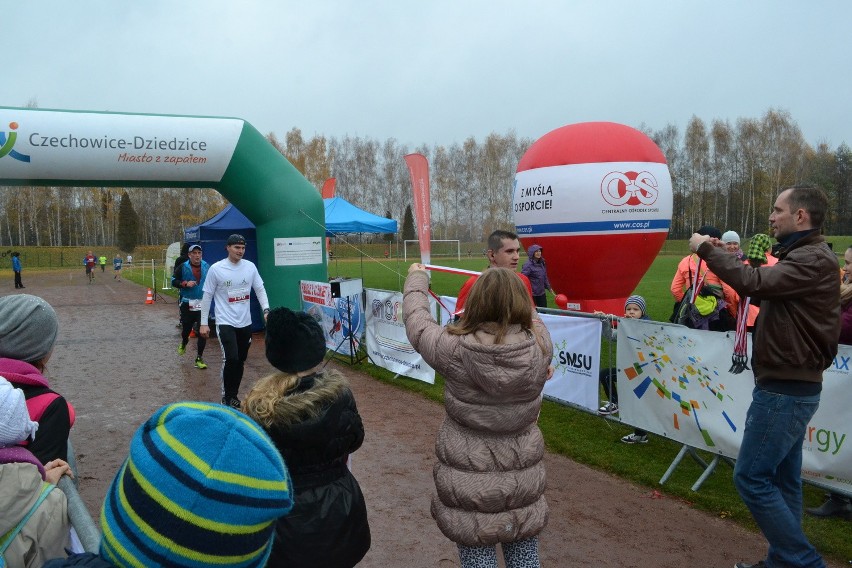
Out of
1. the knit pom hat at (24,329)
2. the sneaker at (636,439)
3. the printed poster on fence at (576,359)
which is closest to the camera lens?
the knit pom hat at (24,329)

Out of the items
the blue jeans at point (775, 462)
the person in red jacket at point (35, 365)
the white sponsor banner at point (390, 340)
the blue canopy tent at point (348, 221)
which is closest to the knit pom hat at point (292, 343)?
the person in red jacket at point (35, 365)

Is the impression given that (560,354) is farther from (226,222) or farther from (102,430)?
(226,222)

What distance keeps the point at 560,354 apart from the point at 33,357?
5481 mm

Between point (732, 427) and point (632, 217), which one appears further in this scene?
point (632, 217)

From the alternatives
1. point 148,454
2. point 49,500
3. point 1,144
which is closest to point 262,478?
point 148,454

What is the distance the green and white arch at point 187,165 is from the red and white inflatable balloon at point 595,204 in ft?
14.9

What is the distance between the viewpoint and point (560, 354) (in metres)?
6.90

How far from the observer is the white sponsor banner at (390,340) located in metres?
8.75

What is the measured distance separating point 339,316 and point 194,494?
968cm

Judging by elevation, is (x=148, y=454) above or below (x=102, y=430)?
above

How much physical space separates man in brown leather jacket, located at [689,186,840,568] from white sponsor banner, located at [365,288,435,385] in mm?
5426

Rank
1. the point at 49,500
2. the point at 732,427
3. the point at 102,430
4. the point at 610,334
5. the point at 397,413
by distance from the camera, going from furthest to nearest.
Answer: the point at 397,413
the point at 102,430
the point at 610,334
the point at 732,427
the point at 49,500

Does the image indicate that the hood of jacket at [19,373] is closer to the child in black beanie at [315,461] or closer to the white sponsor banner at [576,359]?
the child in black beanie at [315,461]

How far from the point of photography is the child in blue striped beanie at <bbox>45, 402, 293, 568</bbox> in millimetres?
997
